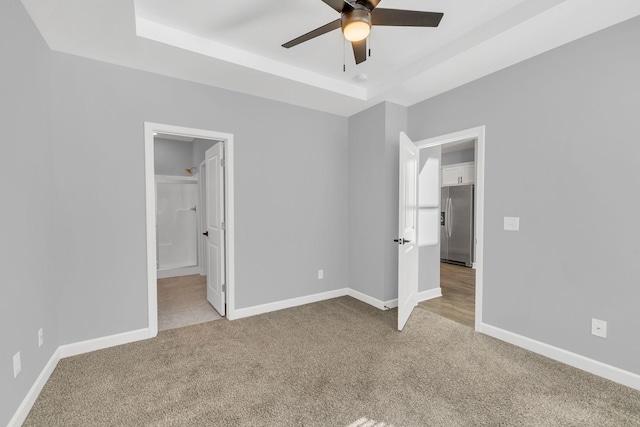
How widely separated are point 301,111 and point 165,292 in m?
3.35

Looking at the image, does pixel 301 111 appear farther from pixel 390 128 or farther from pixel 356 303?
pixel 356 303

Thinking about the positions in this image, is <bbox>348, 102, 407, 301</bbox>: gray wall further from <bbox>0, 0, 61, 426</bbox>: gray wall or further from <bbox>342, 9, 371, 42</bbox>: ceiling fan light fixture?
<bbox>0, 0, 61, 426</bbox>: gray wall

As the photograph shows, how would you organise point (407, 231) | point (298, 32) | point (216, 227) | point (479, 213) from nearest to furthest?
point (298, 32) → point (479, 213) → point (407, 231) → point (216, 227)

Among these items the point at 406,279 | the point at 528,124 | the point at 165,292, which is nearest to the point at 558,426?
the point at 406,279

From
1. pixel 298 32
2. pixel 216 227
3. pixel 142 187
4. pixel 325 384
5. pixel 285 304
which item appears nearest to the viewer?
pixel 325 384

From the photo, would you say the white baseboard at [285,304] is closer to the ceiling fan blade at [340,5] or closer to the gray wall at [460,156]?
the ceiling fan blade at [340,5]

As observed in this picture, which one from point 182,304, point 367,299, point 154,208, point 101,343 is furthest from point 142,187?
point 367,299

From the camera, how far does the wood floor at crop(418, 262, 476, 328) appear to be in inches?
137

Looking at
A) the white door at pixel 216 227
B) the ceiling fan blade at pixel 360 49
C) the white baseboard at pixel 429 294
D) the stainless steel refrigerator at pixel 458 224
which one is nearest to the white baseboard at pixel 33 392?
the white door at pixel 216 227

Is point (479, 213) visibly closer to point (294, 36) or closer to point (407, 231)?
point (407, 231)

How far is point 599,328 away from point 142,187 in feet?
13.3

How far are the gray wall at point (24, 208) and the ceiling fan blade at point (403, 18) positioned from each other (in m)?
2.12

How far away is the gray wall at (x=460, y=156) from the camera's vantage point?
21.1ft

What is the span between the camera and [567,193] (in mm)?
2398
